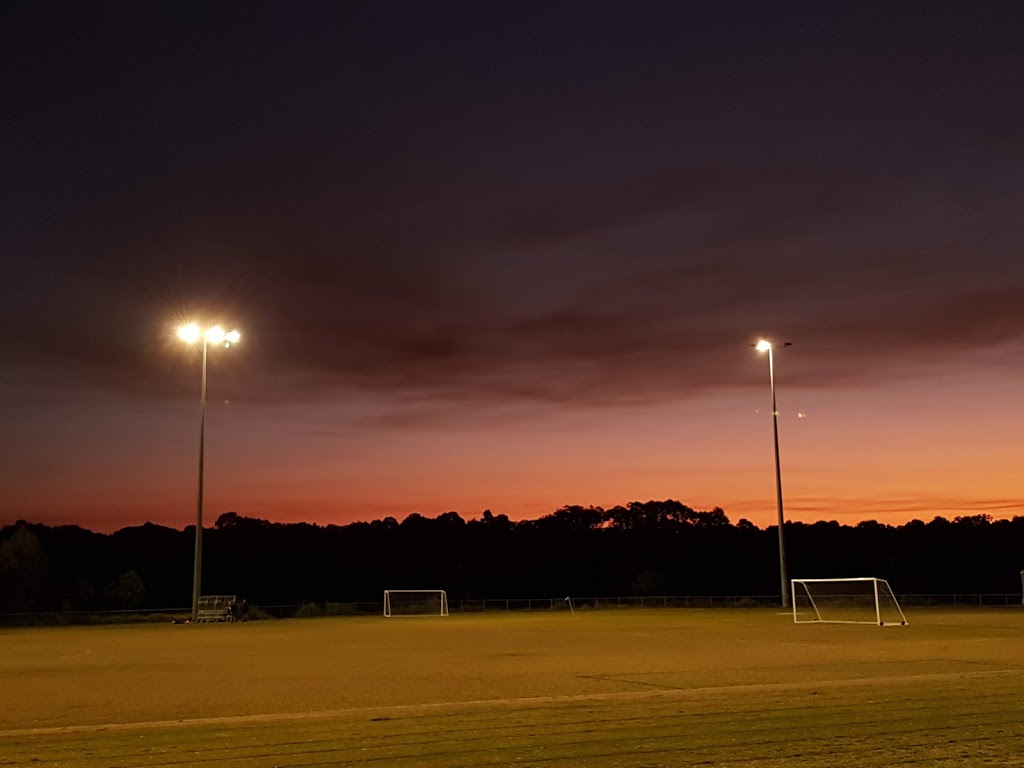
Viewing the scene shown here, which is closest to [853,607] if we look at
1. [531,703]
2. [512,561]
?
[531,703]

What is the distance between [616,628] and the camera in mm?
35250

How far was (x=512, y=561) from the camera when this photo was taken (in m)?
112

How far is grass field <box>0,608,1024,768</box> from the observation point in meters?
10.1

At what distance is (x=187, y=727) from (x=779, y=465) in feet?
132

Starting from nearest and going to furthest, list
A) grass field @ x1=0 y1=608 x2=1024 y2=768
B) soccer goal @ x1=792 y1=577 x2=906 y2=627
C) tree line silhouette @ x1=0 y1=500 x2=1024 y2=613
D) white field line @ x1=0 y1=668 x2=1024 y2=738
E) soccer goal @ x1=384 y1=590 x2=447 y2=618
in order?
1. grass field @ x1=0 y1=608 x2=1024 y2=768
2. white field line @ x1=0 y1=668 x2=1024 y2=738
3. soccer goal @ x1=792 y1=577 x2=906 y2=627
4. soccer goal @ x1=384 y1=590 x2=447 y2=618
5. tree line silhouette @ x1=0 y1=500 x2=1024 y2=613

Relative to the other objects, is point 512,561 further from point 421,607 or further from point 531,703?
point 531,703

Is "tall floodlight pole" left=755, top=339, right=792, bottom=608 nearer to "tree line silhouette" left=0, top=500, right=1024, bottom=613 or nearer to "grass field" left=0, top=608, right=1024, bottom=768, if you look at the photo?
"grass field" left=0, top=608, right=1024, bottom=768

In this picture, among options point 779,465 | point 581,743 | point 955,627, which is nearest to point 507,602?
point 779,465

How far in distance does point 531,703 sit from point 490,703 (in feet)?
1.68

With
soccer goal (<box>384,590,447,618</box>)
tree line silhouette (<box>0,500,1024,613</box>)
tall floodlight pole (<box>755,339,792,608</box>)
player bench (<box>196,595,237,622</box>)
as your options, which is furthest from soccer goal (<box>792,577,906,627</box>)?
tree line silhouette (<box>0,500,1024,613</box>)

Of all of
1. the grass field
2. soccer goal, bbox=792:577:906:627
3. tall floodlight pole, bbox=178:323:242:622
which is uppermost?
tall floodlight pole, bbox=178:323:242:622

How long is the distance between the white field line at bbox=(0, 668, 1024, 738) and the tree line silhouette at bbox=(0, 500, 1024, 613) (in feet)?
261

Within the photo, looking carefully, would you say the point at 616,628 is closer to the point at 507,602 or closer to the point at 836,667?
the point at 836,667

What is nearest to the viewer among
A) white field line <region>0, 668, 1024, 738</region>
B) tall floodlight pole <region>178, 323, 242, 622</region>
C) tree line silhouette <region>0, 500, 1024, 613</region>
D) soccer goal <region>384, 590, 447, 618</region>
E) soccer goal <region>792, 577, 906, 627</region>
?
white field line <region>0, 668, 1024, 738</region>
